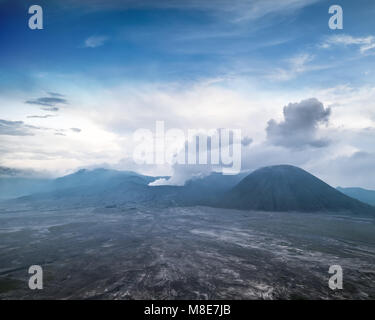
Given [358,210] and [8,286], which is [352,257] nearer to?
[8,286]

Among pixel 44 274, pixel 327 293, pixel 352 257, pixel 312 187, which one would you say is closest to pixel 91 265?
pixel 44 274

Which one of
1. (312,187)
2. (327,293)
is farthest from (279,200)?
(327,293)

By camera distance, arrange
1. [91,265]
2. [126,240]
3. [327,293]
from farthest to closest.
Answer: [126,240]
[91,265]
[327,293]

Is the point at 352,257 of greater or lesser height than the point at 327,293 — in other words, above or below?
below
